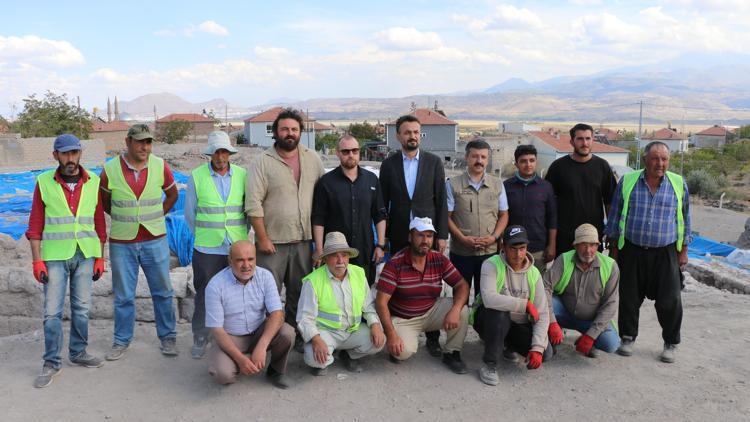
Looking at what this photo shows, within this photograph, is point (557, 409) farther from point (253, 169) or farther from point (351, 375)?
point (253, 169)

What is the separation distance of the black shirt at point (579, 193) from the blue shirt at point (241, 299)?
8.74ft

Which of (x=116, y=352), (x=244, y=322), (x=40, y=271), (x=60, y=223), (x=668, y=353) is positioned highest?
(x=60, y=223)

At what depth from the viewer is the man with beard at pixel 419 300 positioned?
4.70 metres

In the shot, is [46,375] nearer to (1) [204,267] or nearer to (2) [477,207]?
(1) [204,267]

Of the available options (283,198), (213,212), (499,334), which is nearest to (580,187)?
(499,334)

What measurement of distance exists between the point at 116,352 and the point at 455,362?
2840 millimetres

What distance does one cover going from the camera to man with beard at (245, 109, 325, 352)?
4867 mm

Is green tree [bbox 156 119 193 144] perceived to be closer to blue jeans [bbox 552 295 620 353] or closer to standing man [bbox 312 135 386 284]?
standing man [bbox 312 135 386 284]

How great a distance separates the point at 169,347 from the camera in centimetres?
517

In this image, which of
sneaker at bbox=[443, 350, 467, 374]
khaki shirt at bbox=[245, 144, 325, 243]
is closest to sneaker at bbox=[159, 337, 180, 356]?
khaki shirt at bbox=[245, 144, 325, 243]

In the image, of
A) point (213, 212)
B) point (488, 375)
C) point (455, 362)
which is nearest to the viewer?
point (488, 375)

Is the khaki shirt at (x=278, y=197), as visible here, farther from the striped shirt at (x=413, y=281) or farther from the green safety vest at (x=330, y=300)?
the striped shirt at (x=413, y=281)

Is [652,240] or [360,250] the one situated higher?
[652,240]

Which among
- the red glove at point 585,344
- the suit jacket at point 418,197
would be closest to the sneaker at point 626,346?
the red glove at point 585,344
